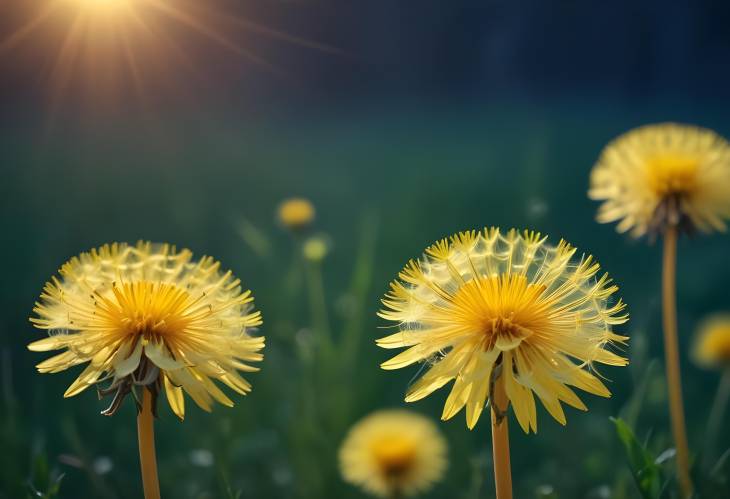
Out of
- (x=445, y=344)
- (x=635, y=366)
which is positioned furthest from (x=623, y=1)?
(x=445, y=344)

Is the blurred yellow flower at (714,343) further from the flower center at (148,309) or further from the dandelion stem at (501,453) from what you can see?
the flower center at (148,309)

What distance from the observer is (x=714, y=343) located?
2.91 meters

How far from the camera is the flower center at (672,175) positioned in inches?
77.8

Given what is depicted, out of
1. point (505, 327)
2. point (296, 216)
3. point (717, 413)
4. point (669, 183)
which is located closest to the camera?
Answer: point (505, 327)

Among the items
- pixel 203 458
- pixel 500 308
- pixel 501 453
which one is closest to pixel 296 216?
pixel 203 458

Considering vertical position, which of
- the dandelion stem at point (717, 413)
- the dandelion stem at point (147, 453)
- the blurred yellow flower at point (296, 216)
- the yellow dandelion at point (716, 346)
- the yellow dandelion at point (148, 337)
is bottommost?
the dandelion stem at point (147, 453)

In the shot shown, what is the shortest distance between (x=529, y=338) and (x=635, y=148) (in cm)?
99

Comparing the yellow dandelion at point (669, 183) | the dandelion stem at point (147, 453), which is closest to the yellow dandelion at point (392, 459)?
the yellow dandelion at point (669, 183)

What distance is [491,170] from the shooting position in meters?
4.31

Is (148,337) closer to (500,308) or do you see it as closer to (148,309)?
(148,309)

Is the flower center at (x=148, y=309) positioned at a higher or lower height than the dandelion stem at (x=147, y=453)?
higher

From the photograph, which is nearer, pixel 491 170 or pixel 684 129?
pixel 684 129

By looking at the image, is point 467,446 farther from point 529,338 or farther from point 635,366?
point 529,338

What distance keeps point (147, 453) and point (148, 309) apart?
246 millimetres
